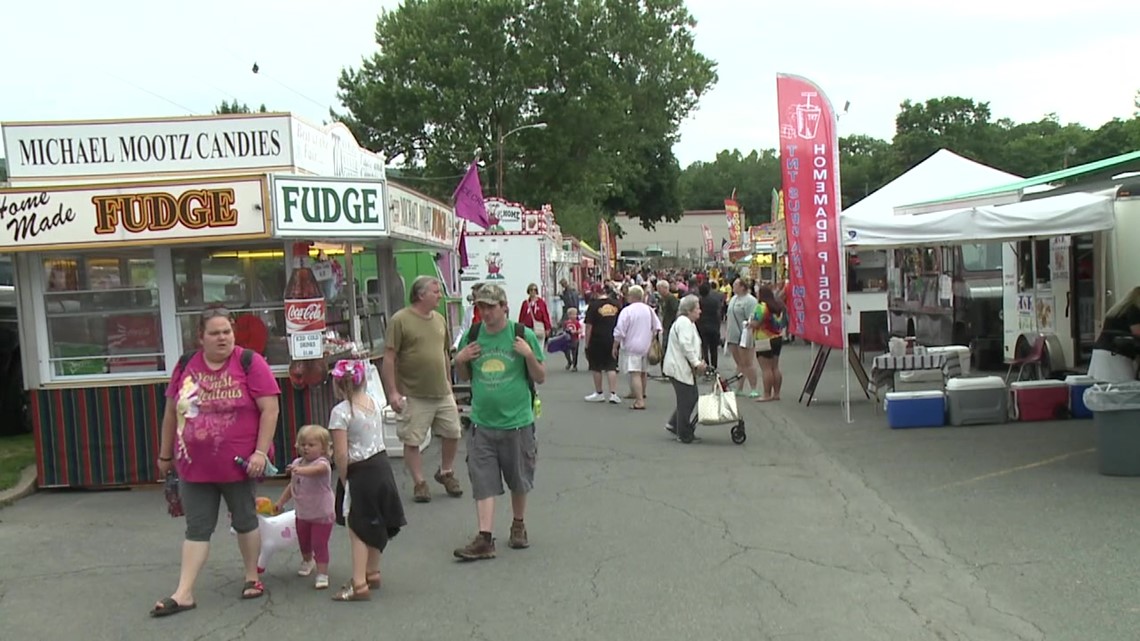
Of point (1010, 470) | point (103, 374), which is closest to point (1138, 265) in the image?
point (1010, 470)

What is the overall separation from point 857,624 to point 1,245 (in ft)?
24.0

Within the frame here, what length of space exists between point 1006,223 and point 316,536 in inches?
332

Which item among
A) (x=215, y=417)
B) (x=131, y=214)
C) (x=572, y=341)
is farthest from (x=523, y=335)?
(x=572, y=341)

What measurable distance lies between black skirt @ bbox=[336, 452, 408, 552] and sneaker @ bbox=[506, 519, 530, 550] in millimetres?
1136

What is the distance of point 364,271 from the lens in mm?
12250

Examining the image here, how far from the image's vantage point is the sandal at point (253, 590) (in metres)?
5.91

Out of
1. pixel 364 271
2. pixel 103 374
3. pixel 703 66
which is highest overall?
pixel 703 66

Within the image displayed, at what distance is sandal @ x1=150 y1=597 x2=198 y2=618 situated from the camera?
5.63 metres

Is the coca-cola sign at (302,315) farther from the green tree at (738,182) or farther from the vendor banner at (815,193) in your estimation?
the green tree at (738,182)

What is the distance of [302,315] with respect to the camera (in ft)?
29.1

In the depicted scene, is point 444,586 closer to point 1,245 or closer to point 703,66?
point 1,245

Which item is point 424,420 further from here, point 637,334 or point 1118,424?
point 637,334

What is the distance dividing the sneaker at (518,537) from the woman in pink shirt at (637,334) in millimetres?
7125

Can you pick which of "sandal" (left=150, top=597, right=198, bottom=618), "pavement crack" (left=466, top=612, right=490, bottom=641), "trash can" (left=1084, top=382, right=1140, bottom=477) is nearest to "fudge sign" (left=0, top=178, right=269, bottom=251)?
"sandal" (left=150, top=597, right=198, bottom=618)
